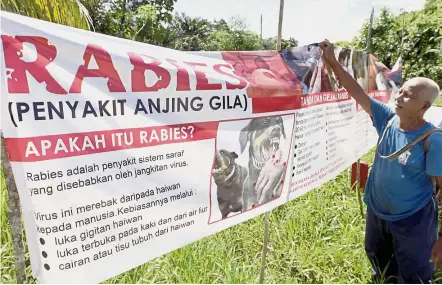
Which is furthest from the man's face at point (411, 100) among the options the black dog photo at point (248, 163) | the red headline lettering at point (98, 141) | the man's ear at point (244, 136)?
the red headline lettering at point (98, 141)

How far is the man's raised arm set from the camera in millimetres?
2273

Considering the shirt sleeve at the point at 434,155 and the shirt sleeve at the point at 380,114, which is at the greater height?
the shirt sleeve at the point at 380,114

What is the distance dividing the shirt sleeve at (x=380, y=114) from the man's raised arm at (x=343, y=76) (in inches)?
1.5

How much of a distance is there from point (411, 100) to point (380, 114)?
38 cm

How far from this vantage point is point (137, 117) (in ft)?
4.50

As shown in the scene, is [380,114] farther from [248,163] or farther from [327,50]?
[248,163]

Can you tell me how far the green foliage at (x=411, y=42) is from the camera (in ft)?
44.9

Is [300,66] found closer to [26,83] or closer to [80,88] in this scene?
[80,88]

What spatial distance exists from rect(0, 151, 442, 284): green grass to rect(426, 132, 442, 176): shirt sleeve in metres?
1.04

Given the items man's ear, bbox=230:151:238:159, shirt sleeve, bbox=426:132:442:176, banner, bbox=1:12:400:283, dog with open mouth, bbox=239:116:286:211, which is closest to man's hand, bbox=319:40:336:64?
banner, bbox=1:12:400:283

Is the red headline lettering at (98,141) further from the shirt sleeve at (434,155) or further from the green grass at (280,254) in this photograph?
the shirt sleeve at (434,155)

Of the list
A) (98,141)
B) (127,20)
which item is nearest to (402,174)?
(98,141)

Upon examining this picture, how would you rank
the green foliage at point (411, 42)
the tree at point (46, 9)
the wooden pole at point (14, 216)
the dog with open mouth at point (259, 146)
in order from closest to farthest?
the wooden pole at point (14, 216) < the dog with open mouth at point (259, 146) < the tree at point (46, 9) < the green foliage at point (411, 42)

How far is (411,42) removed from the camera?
47.3ft
